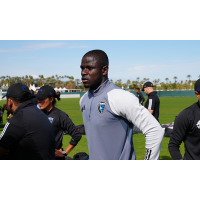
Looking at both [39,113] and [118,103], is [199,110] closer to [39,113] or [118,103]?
[118,103]

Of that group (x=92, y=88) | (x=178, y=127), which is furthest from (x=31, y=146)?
(x=178, y=127)

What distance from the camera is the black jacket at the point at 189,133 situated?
3229 mm

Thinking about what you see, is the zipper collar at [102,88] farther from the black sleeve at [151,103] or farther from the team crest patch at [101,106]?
the black sleeve at [151,103]

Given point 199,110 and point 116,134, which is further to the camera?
point 199,110

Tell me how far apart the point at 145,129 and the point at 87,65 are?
3.07 ft

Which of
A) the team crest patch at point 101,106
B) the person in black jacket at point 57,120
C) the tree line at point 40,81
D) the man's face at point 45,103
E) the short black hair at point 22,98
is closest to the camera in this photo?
the team crest patch at point 101,106

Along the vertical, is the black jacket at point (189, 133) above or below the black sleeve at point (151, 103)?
above

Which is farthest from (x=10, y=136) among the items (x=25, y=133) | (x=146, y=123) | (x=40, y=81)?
(x=40, y=81)

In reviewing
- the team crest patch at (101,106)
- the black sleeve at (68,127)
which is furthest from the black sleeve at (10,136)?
the black sleeve at (68,127)

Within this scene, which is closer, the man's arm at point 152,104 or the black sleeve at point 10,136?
the black sleeve at point 10,136

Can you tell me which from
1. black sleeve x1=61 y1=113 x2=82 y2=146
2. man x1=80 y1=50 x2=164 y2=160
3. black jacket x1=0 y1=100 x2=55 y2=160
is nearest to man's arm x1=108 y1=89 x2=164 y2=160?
man x1=80 y1=50 x2=164 y2=160

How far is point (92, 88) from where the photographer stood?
2.70m

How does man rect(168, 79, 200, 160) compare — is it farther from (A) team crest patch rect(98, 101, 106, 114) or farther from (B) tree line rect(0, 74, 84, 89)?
(B) tree line rect(0, 74, 84, 89)

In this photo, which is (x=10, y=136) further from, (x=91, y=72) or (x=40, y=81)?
(x=40, y=81)
